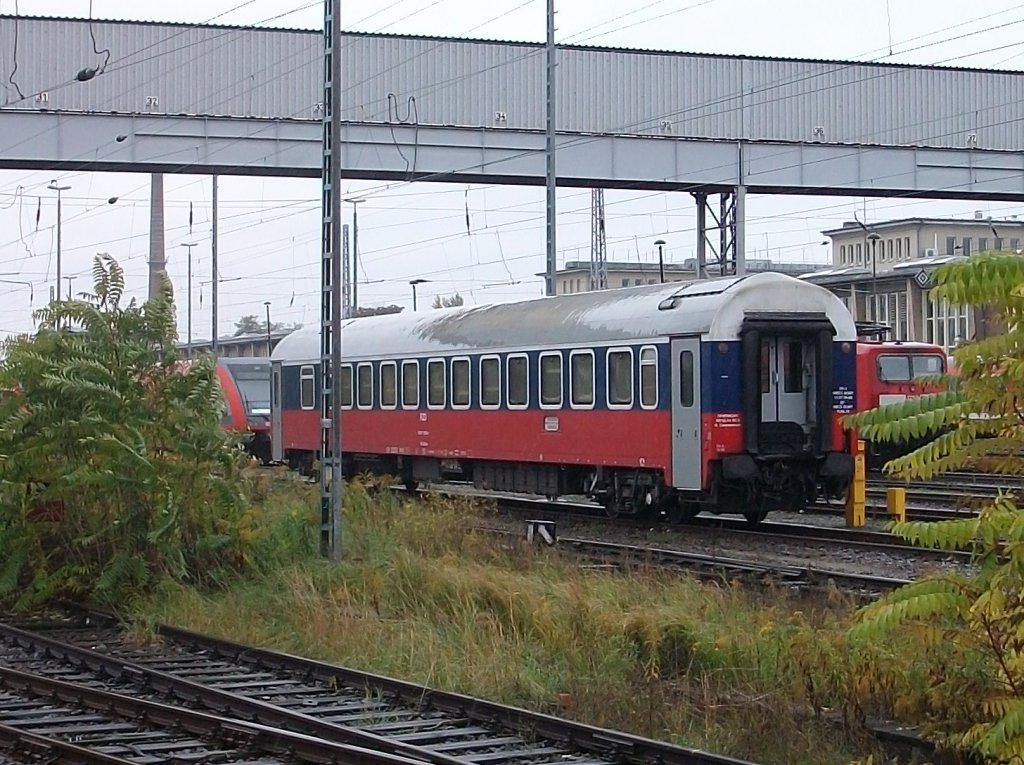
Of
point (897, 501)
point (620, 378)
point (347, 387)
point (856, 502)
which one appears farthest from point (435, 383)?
point (897, 501)

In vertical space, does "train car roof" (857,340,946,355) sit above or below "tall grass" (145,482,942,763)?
above

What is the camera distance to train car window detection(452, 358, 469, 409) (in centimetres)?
2511

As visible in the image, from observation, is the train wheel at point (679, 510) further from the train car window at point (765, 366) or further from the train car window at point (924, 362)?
the train car window at point (924, 362)

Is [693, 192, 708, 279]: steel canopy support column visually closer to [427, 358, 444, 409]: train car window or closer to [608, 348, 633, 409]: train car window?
[427, 358, 444, 409]: train car window

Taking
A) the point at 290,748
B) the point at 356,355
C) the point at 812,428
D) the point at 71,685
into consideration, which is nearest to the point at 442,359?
the point at 356,355

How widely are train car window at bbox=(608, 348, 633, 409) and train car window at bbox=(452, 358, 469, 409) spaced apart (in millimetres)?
4331

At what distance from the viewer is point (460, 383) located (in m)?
25.3

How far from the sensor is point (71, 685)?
10703mm

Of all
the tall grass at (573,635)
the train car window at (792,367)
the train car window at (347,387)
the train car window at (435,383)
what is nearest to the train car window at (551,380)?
the train car window at (435,383)

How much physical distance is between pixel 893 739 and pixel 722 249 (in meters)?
25.3

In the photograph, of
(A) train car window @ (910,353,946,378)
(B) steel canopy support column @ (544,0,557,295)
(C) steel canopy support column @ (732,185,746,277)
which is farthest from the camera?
(A) train car window @ (910,353,946,378)

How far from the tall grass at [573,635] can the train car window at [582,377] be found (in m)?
5.51

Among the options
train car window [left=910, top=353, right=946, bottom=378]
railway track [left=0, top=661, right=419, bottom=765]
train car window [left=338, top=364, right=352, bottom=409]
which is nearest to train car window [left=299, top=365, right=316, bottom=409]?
train car window [left=338, top=364, right=352, bottom=409]

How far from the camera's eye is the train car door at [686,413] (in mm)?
19547
